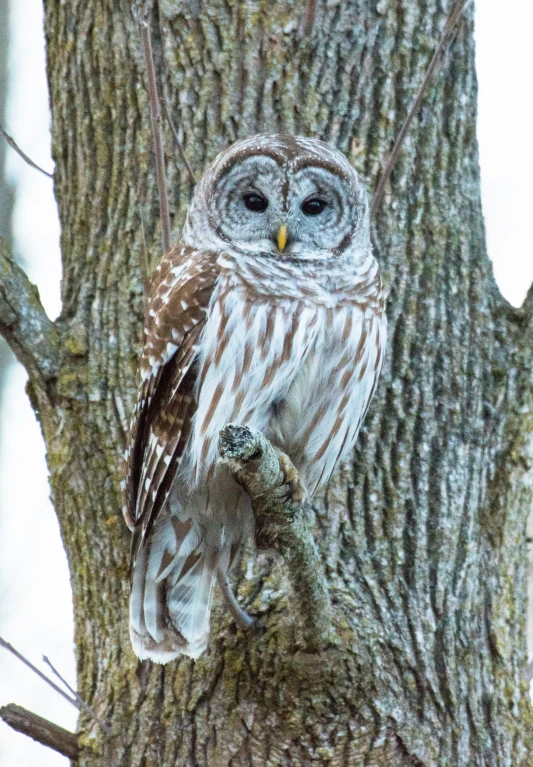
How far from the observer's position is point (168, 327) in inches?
120

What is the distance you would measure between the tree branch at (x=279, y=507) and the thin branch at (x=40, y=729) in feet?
3.03

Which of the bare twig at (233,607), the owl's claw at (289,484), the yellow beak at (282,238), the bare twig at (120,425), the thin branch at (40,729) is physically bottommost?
the thin branch at (40,729)

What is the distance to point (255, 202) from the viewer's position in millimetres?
3332

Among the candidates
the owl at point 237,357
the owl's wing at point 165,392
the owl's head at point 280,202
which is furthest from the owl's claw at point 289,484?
the owl's head at point 280,202

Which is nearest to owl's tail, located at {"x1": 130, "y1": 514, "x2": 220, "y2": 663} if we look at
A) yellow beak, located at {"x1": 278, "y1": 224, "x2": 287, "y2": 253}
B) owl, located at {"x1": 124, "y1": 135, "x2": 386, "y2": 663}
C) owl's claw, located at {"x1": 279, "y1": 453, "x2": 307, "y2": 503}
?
owl, located at {"x1": 124, "y1": 135, "x2": 386, "y2": 663}

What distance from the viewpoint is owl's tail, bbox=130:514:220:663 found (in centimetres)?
297

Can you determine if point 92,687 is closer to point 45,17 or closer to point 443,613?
point 443,613

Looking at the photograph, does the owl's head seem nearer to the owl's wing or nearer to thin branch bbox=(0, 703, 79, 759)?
the owl's wing

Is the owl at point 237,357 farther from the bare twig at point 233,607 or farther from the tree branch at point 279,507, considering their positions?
the tree branch at point 279,507

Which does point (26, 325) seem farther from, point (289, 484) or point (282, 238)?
point (289, 484)

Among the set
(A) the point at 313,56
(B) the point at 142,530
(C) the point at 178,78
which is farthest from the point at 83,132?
(B) the point at 142,530

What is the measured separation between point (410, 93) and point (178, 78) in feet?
2.71

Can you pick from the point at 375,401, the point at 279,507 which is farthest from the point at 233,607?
the point at 375,401

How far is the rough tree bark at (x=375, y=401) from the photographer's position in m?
2.99
